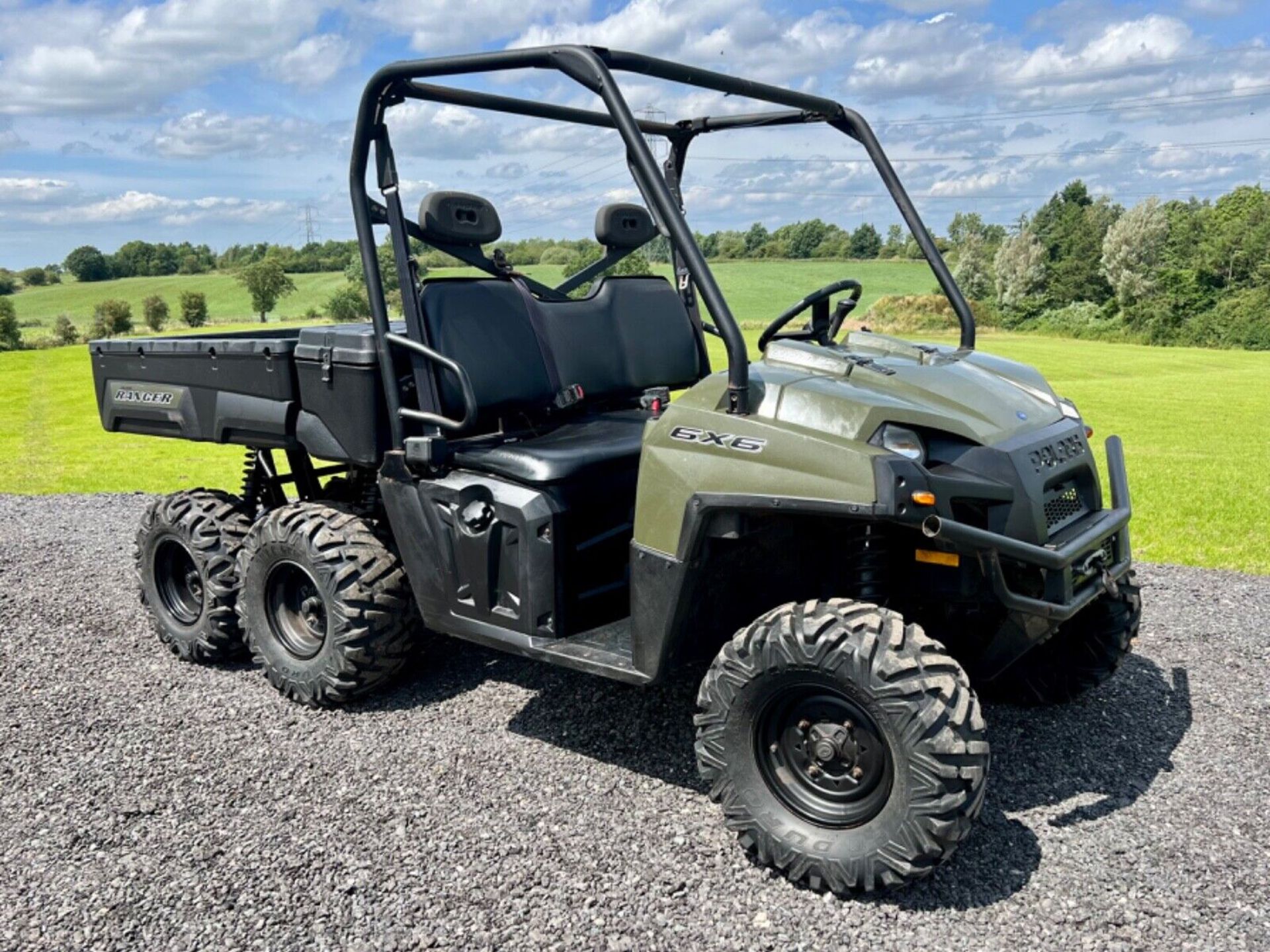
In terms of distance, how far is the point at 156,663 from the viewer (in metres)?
5.28

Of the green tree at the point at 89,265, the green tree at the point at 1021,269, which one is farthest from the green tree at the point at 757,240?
the green tree at the point at 89,265

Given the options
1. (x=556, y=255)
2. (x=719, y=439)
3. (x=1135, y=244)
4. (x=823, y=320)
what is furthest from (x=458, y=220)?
(x=1135, y=244)

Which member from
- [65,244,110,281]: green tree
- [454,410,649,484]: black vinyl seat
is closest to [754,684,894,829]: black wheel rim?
[454,410,649,484]: black vinyl seat

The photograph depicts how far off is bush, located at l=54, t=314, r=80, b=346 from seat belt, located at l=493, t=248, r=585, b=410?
52.4m

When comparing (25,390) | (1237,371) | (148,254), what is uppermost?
(148,254)

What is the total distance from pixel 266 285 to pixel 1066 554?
5418 cm

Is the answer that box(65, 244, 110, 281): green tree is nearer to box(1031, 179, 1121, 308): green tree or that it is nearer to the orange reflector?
box(1031, 179, 1121, 308): green tree

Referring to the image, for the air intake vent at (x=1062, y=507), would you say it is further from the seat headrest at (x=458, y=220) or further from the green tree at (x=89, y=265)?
the green tree at (x=89, y=265)

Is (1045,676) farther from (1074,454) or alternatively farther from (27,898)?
(27,898)

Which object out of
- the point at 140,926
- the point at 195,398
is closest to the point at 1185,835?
the point at 140,926

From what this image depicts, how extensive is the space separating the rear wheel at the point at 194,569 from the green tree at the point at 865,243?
158 feet

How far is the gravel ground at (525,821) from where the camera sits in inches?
119

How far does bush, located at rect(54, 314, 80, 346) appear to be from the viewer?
51.2 meters

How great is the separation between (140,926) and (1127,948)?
2653mm
